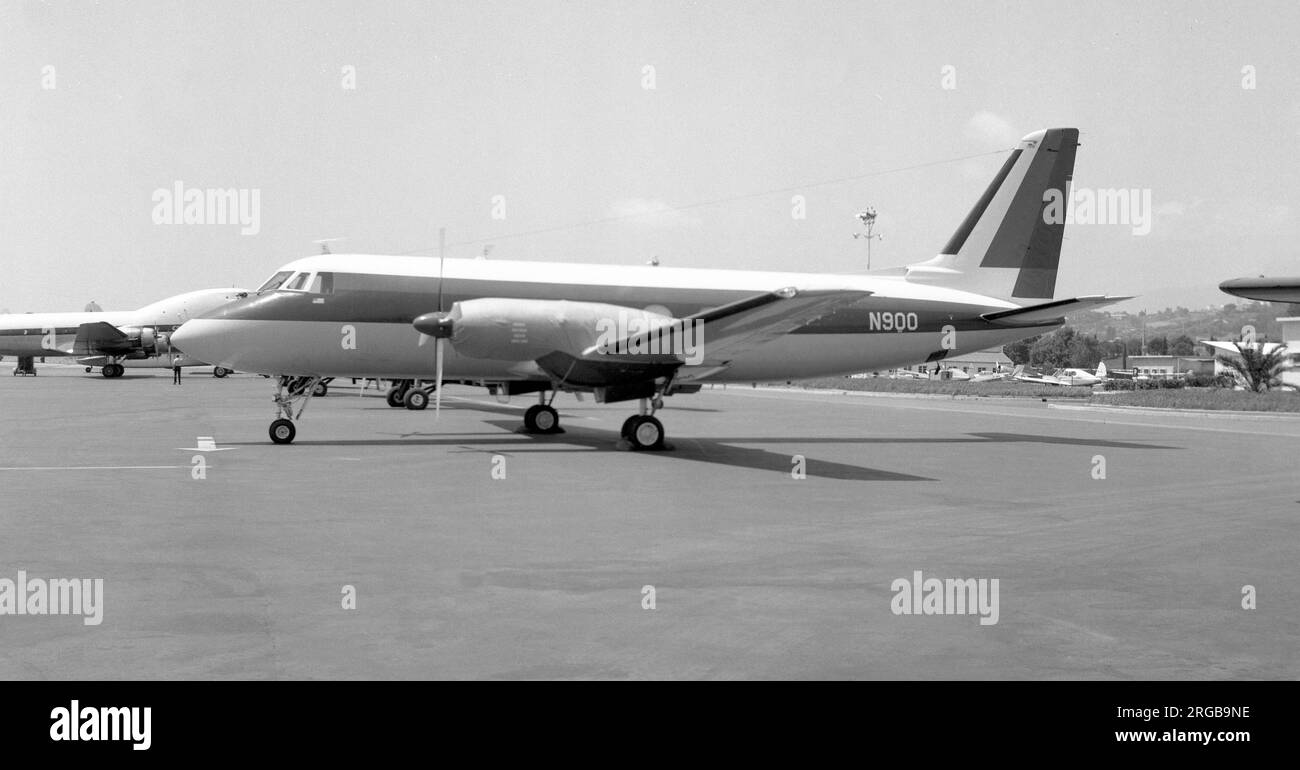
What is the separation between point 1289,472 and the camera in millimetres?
17766

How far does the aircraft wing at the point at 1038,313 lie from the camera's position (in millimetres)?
23125

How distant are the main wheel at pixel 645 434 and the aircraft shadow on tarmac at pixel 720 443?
0.89 feet

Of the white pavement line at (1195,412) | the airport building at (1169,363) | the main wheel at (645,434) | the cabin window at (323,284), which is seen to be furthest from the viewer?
the airport building at (1169,363)

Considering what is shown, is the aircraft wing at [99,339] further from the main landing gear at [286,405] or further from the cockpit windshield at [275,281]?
the cockpit windshield at [275,281]

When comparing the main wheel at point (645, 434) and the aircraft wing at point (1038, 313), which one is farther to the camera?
the aircraft wing at point (1038, 313)

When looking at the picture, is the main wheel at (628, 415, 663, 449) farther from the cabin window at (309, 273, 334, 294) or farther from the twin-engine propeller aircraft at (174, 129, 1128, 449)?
the cabin window at (309, 273, 334, 294)

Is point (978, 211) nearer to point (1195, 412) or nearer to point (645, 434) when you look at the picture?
point (645, 434)

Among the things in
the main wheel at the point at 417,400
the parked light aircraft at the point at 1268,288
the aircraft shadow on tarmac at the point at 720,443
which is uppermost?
the parked light aircraft at the point at 1268,288

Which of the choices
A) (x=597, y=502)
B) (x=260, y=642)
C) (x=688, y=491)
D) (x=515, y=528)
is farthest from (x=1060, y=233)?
(x=260, y=642)

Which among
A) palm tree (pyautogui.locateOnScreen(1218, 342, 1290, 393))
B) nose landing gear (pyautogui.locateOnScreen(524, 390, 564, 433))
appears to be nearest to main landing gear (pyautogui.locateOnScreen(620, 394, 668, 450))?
nose landing gear (pyautogui.locateOnScreen(524, 390, 564, 433))

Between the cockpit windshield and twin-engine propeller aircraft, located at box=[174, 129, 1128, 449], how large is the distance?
0.03 meters

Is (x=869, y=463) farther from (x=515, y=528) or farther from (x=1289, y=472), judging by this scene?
(x=515, y=528)

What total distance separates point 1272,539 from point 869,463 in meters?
8.52

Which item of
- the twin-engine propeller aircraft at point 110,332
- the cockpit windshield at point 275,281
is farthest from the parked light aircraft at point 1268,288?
the twin-engine propeller aircraft at point 110,332
